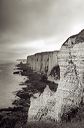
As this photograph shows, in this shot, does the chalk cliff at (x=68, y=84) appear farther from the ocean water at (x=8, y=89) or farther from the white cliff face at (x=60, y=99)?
the ocean water at (x=8, y=89)

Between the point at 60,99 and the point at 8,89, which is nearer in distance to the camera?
the point at 60,99

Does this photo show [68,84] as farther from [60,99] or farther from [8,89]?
[8,89]

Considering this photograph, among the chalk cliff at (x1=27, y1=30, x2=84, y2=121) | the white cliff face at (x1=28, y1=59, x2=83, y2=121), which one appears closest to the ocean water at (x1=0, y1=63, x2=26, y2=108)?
the white cliff face at (x1=28, y1=59, x2=83, y2=121)

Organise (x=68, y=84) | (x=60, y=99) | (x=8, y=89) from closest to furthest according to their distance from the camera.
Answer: (x=68, y=84) → (x=60, y=99) → (x=8, y=89)

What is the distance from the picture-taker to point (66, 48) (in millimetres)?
9859

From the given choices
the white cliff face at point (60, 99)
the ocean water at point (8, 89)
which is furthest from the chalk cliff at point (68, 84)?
the ocean water at point (8, 89)

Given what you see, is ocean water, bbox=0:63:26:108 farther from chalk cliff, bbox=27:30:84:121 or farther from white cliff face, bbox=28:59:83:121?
chalk cliff, bbox=27:30:84:121

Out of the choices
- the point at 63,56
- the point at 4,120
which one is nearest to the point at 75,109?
the point at 63,56

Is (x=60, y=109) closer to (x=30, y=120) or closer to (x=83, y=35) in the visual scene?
(x=30, y=120)

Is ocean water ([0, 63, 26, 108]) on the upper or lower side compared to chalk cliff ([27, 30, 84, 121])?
lower

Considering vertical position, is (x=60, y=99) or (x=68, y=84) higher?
(x=68, y=84)

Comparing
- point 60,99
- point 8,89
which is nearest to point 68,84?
point 60,99

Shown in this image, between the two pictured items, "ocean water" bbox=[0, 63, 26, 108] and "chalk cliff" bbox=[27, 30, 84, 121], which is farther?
"ocean water" bbox=[0, 63, 26, 108]

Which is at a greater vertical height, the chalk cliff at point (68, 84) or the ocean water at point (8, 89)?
the chalk cliff at point (68, 84)
